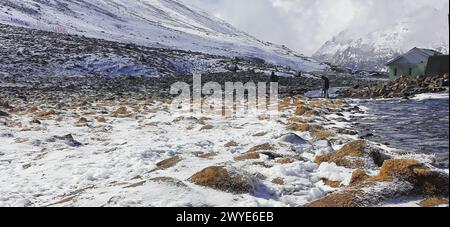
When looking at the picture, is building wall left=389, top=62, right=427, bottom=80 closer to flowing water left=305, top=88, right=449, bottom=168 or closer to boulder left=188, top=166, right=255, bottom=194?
flowing water left=305, top=88, right=449, bottom=168

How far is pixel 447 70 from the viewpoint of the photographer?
2.46 metres

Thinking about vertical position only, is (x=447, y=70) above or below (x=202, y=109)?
above

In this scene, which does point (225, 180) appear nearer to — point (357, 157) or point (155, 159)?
point (357, 157)

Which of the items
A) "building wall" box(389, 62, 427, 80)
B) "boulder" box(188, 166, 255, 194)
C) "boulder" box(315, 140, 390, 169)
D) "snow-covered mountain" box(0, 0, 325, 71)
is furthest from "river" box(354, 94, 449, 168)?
"snow-covered mountain" box(0, 0, 325, 71)

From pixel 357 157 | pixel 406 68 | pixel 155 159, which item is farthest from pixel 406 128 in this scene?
pixel 406 68

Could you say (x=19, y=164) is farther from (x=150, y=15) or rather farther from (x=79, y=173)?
(x=150, y=15)

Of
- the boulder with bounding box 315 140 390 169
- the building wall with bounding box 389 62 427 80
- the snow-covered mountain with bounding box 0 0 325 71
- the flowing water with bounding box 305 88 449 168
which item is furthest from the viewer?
the snow-covered mountain with bounding box 0 0 325 71

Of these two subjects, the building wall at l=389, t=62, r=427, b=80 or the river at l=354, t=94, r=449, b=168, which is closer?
the river at l=354, t=94, r=449, b=168

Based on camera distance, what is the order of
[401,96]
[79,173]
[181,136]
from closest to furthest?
1. [79,173]
2. [181,136]
3. [401,96]

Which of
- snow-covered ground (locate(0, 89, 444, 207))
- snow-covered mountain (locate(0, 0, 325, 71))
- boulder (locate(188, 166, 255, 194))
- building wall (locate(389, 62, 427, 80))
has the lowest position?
snow-covered ground (locate(0, 89, 444, 207))

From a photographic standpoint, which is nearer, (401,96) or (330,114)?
(330,114)

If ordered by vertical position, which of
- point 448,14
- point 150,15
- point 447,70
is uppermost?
point 150,15
